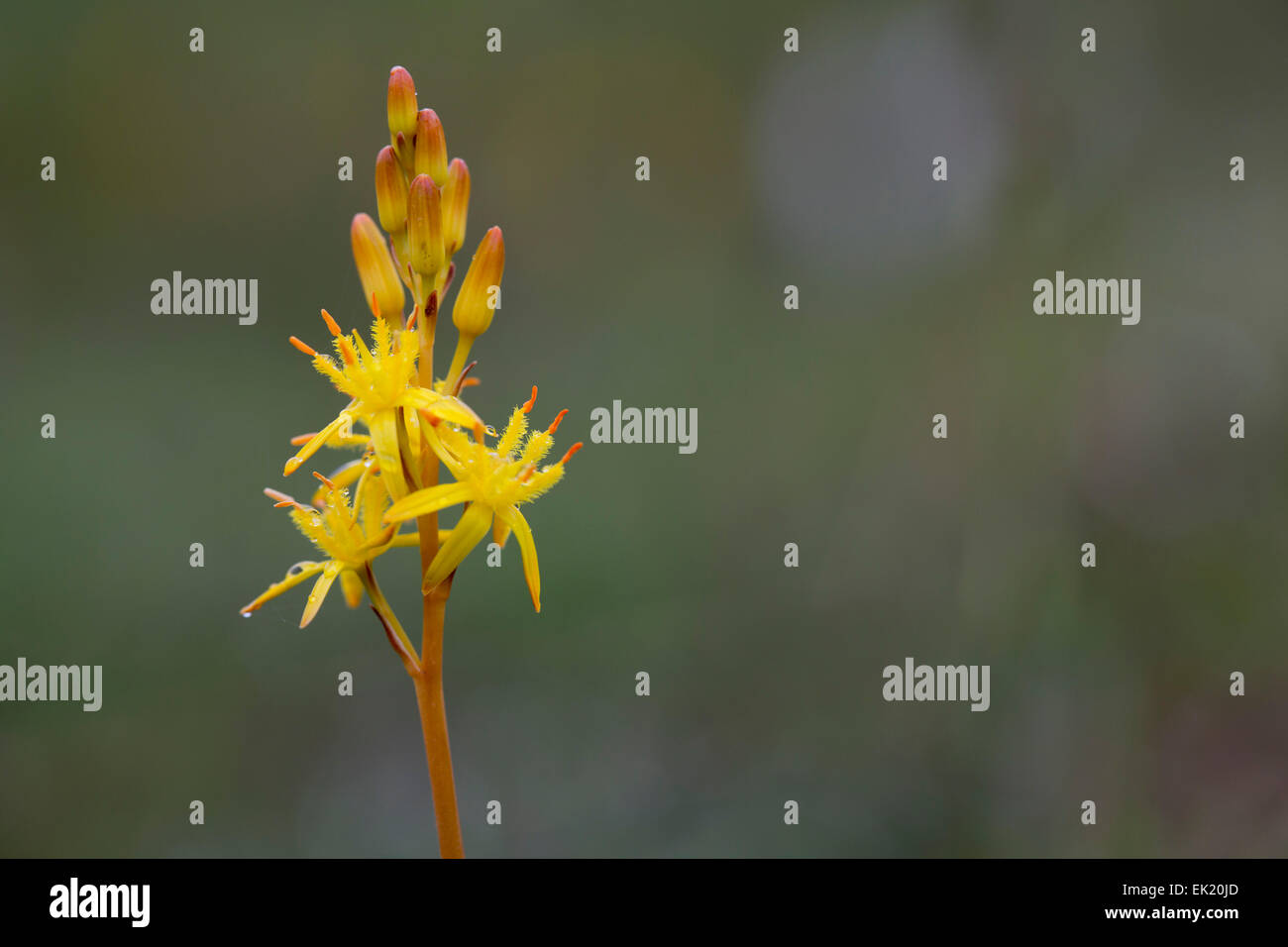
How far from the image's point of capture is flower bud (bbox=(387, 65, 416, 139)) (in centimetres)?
132

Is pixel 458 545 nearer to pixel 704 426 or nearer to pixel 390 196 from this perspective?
pixel 390 196

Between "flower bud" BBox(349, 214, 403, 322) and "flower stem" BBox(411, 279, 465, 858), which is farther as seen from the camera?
"flower bud" BBox(349, 214, 403, 322)

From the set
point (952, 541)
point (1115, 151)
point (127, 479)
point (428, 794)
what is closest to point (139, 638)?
point (127, 479)

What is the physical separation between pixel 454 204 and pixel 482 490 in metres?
0.42

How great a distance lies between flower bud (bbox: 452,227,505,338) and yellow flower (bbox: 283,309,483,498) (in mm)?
108

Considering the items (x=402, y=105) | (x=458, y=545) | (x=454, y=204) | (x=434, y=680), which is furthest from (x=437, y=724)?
(x=402, y=105)

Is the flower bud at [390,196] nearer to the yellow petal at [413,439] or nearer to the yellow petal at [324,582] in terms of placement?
the yellow petal at [413,439]

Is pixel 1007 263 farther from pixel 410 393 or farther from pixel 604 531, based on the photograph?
pixel 410 393

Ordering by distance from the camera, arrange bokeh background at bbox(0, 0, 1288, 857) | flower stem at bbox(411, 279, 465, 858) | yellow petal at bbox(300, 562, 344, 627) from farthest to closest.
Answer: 1. bokeh background at bbox(0, 0, 1288, 857)
2. yellow petal at bbox(300, 562, 344, 627)
3. flower stem at bbox(411, 279, 465, 858)

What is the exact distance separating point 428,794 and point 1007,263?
145 inches

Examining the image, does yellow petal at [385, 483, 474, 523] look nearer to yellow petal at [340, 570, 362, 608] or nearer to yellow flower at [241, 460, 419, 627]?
yellow flower at [241, 460, 419, 627]

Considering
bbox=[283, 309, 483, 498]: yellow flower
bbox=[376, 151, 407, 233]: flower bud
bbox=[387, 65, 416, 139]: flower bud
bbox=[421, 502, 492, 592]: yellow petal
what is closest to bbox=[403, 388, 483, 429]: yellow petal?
bbox=[283, 309, 483, 498]: yellow flower

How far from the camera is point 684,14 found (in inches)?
206

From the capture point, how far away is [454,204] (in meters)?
1.33
